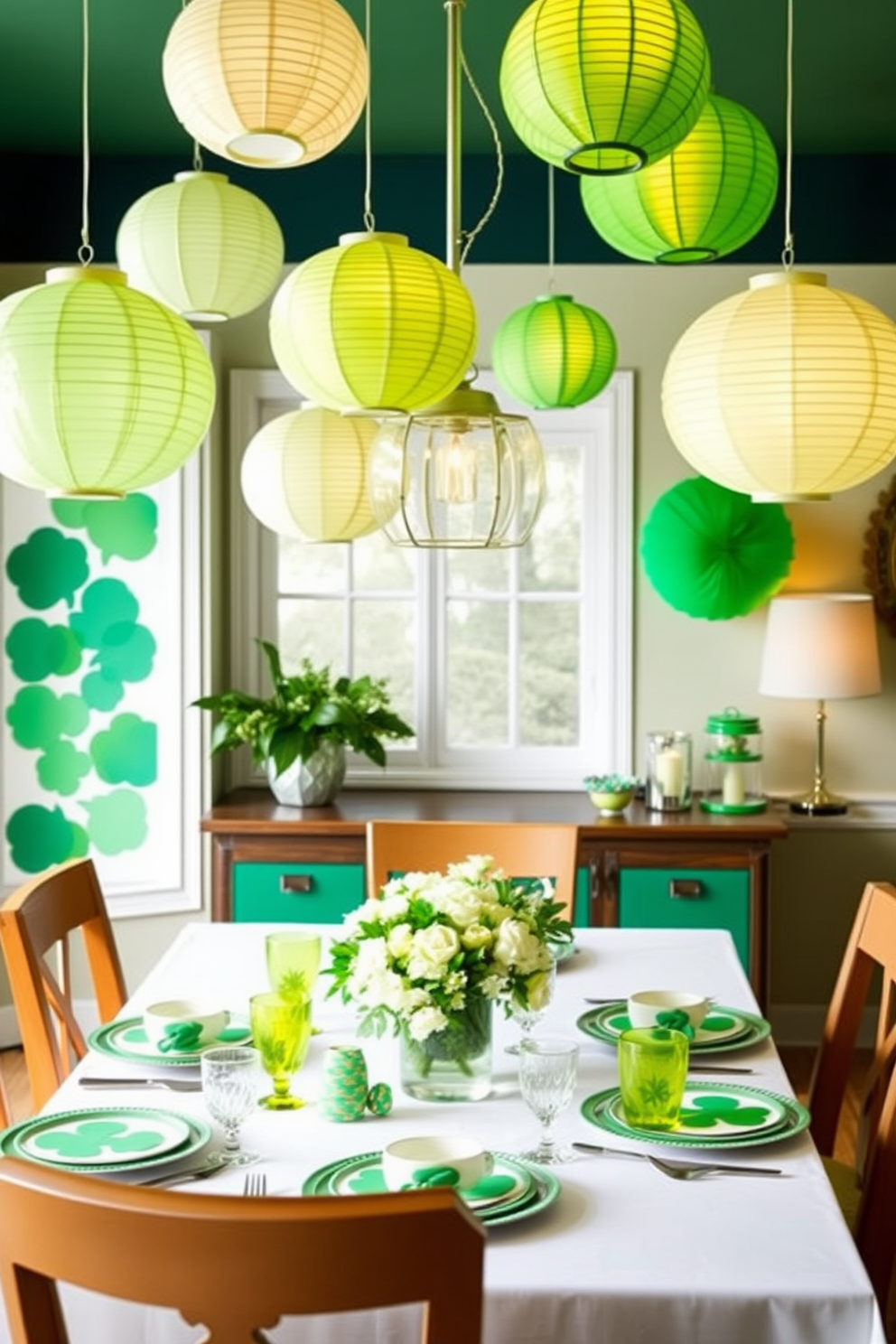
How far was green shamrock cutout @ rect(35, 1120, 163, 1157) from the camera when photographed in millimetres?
2023

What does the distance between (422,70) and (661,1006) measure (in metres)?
2.77

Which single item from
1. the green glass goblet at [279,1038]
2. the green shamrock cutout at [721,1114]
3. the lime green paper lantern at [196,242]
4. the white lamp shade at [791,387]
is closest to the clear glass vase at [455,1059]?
the green glass goblet at [279,1038]

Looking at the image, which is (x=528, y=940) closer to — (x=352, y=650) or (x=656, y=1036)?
(x=656, y=1036)

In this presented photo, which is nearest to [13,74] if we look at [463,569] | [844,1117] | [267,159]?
[463,569]

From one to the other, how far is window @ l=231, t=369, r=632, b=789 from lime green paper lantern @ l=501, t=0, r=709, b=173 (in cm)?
307

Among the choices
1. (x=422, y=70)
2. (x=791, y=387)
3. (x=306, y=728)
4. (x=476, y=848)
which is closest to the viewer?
(x=791, y=387)

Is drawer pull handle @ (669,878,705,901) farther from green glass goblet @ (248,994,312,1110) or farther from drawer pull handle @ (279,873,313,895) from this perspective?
green glass goblet @ (248,994,312,1110)

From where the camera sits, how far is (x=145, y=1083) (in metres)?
2.33

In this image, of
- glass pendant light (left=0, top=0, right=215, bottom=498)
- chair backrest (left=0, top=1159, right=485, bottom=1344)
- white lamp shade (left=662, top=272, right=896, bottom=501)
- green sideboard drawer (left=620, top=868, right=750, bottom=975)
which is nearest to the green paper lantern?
green sideboard drawer (left=620, top=868, right=750, bottom=975)

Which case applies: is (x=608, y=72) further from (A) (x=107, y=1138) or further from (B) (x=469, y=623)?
(B) (x=469, y=623)

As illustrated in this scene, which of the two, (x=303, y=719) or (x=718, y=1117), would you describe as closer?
(x=718, y=1117)

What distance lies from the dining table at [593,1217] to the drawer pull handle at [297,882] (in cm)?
181

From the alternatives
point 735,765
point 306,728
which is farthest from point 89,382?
point 735,765

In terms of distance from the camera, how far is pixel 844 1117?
14.6ft
